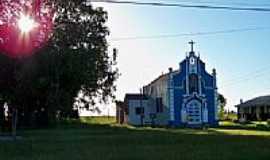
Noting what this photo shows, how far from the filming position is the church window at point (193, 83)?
6631 centimetres

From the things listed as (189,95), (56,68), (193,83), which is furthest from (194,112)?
(56,68)

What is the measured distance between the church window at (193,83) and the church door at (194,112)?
1.38m

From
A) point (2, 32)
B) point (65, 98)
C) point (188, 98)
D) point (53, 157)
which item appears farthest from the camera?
point (188, 98)

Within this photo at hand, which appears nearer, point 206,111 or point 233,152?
point 233,152

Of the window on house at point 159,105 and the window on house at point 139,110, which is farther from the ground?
the window on house at point 159,105

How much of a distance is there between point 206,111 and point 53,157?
49.1m

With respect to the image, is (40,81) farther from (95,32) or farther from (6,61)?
(95,32)

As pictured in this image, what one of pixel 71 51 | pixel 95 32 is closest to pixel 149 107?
pixel 95 32

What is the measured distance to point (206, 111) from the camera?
219 ft

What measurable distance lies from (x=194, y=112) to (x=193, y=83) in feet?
10.9

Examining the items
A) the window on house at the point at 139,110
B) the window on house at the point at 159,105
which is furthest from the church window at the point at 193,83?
the window on house at the point at 139,110

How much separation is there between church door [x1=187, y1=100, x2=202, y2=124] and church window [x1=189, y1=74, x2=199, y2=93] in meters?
1.38

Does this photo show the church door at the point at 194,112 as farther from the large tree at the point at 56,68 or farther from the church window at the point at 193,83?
the large tree at the point at 56,68

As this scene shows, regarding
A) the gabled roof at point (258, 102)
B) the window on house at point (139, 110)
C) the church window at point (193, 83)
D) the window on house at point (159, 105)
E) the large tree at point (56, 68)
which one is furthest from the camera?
the gabled roof at point (258, 102)
